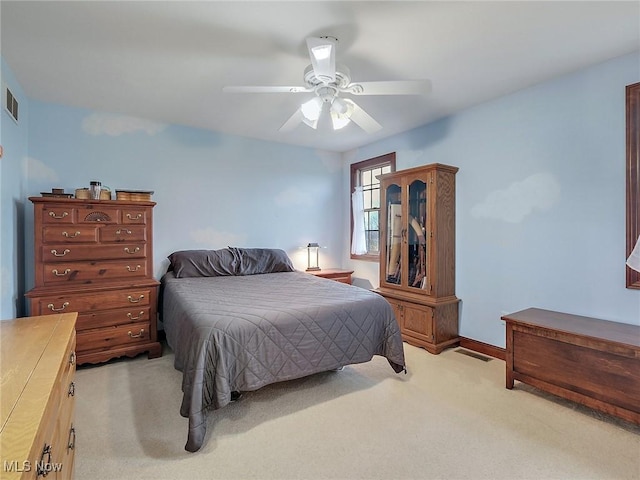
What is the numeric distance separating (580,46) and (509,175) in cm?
110

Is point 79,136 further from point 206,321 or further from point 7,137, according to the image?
point 206,321

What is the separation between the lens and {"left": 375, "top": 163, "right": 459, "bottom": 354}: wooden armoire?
332cm

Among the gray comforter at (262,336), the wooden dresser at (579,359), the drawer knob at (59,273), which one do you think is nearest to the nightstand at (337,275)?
the gray comforter at (262,336)

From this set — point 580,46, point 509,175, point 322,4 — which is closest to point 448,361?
point 509,175

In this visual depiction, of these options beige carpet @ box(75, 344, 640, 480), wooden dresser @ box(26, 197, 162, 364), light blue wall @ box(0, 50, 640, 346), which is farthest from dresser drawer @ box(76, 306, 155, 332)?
light blue wall @ box(0, 50, 640, 346)

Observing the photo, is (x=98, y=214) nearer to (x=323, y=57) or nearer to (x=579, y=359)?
(x=323, y=57)

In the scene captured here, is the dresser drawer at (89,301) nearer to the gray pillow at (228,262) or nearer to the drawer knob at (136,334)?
the drawer knob at (136,334)

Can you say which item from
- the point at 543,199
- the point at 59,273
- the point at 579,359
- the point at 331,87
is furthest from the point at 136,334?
the point at 543,199

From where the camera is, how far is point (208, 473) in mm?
1626

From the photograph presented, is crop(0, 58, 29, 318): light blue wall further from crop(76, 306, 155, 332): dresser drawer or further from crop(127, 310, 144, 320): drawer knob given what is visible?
crop(127, 310, 144, 320): drawer knob

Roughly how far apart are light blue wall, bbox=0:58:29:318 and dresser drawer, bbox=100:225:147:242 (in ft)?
2.14

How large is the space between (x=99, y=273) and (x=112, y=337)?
0.61 metres

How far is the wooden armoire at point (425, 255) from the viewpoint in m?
3.32

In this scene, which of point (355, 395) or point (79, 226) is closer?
point (355, 395)
